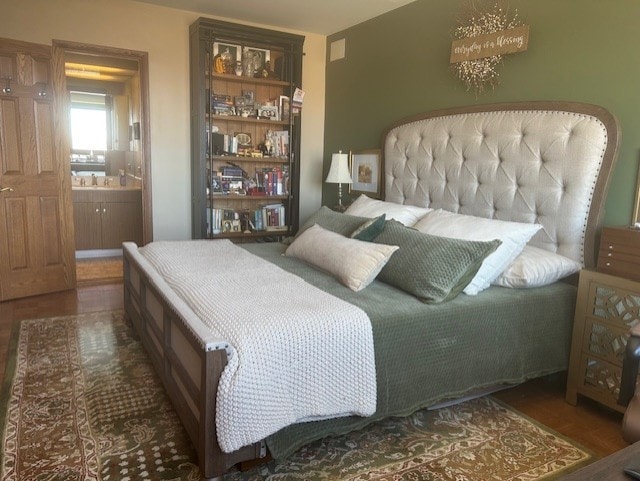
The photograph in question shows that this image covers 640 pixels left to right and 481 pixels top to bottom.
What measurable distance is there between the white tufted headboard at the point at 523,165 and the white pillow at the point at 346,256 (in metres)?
0.96

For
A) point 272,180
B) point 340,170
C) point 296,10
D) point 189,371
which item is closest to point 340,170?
point 340,170

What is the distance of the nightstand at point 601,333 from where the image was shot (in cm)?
Answer: 238

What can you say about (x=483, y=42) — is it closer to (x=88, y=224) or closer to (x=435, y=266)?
(x=435, y=266)

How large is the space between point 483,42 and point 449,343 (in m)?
2.08

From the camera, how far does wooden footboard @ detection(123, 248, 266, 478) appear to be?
173 centimetres

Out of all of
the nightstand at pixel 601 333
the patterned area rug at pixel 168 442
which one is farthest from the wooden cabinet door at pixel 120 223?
the nightstand at pixel 601 333

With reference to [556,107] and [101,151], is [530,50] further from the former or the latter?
[101,151]

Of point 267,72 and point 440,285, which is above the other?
point 267,72

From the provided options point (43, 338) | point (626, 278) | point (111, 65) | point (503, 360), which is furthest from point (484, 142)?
point (111, 65)

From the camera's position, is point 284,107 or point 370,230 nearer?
point 370,230

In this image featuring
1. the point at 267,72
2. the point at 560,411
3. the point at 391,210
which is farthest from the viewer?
the point at 267,72

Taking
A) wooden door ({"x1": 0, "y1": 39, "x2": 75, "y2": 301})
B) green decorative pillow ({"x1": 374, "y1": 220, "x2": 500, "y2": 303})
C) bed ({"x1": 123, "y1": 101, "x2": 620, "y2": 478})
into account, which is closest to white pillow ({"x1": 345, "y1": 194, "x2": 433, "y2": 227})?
bed ({"x1": 123, "y1": 101, "x2": 620, "y2": 478})

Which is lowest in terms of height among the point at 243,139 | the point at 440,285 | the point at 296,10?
the point at 440,285

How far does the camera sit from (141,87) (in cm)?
449
